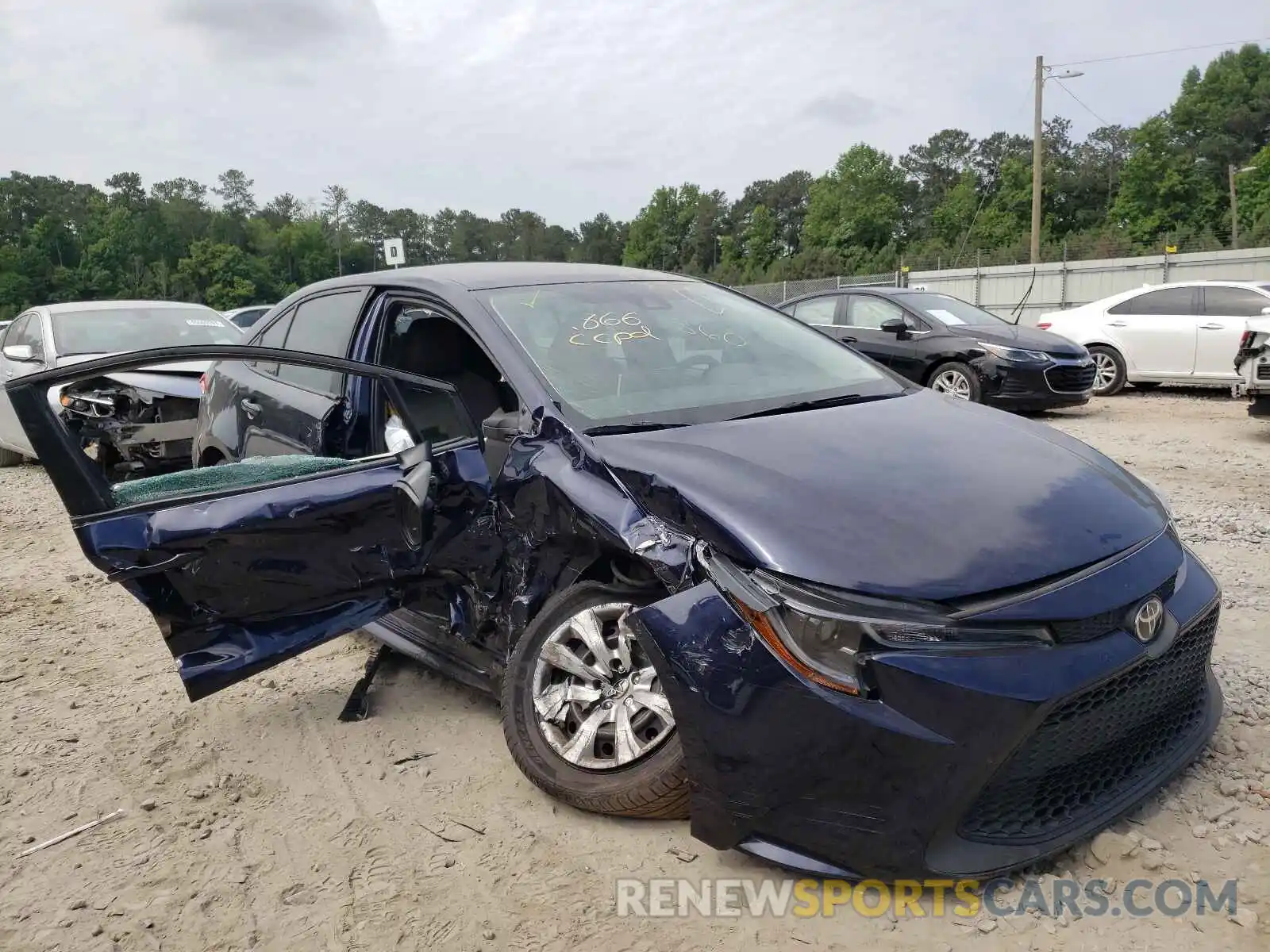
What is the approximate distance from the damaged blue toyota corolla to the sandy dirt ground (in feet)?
0.57

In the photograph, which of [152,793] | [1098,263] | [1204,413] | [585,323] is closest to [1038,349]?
[1204,413]

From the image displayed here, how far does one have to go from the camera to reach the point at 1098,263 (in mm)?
24828

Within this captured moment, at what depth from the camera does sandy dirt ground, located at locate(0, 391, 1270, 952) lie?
6.98 feet

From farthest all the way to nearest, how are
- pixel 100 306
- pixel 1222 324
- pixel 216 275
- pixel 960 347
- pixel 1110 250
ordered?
1. pixel 216 275
2. pixel 1110 250
3. pixel 1222 324
4. pixel 960 347
5. pixel 100 306

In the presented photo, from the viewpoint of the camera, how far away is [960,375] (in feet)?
31.6

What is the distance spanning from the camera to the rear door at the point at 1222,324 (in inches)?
406

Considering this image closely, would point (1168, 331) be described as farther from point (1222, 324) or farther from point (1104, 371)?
point (1104, 371)

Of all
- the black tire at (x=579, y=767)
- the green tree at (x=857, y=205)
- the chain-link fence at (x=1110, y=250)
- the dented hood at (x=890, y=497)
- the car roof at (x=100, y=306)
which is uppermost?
the green tree at (x=857, y=205)

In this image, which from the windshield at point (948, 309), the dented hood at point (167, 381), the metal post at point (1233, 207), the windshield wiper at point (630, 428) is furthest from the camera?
the metal post at point (1233, 207)

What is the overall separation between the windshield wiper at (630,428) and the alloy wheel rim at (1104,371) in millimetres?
10256

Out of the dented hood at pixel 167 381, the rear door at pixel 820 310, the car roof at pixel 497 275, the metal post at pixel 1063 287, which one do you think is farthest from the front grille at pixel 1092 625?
the metal post at pixel 1063 287

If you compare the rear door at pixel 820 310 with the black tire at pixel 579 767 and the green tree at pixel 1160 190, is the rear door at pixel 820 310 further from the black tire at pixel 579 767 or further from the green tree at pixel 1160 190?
the green tree at pixel 1160 190

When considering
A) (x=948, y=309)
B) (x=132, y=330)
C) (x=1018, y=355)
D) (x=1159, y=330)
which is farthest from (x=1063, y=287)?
(x=132, y=330)

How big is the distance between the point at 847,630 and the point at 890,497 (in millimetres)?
426
